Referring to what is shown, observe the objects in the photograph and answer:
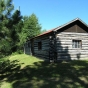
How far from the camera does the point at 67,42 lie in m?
18.8

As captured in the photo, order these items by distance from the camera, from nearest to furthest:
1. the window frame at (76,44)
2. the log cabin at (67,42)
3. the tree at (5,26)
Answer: the tree at (5,26), the log cabin at (67,42), the window frame at (76,44)

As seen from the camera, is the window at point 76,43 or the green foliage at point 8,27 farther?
the window at point 76,43

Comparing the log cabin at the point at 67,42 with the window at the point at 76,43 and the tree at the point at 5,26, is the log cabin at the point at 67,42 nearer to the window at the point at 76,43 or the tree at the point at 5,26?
the window at the point at 76,43

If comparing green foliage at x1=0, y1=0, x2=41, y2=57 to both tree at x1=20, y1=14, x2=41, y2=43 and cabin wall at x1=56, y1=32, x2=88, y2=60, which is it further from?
tree at x1=20, y1=14, x2=41, y2=43

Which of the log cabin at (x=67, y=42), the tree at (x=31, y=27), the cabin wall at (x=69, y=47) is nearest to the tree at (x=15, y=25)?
the log cabin at (x=67, y=42)

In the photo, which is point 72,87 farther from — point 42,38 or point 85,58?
point 42,38

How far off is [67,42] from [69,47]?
0.61 meters

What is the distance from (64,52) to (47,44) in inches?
88.9

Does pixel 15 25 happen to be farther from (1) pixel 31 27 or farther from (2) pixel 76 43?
(1) pixel 31 27

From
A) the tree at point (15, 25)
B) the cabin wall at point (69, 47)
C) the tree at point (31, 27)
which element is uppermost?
the tree at point (31, 27)

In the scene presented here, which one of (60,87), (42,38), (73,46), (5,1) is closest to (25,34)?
(42,38)

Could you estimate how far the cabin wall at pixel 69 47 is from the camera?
1839 cm

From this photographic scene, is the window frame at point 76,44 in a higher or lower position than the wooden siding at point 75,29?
lower

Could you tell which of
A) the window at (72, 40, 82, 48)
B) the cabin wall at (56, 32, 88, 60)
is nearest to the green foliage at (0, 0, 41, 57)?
the cabin wall at (56, 32, 88, 60)
